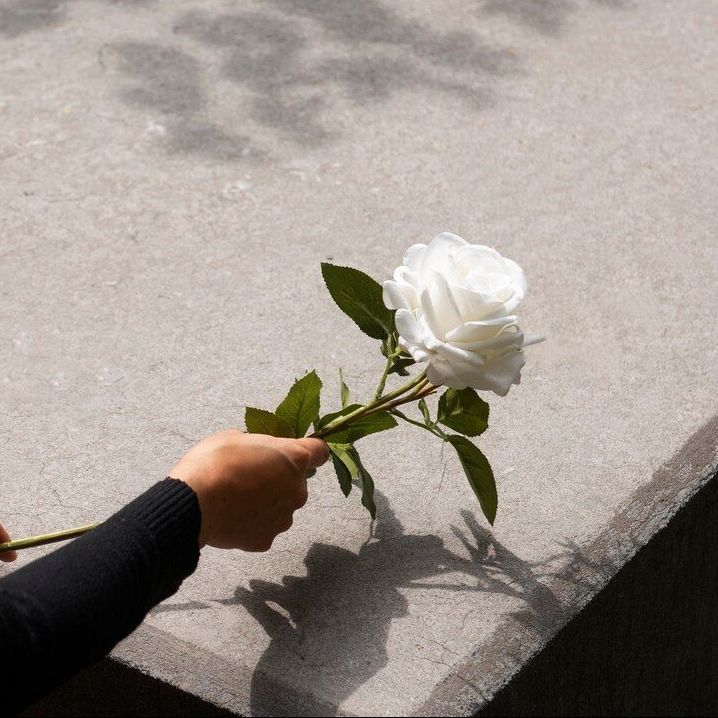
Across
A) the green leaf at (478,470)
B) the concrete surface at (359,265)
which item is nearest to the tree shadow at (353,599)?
the concrete surface at (359,265)

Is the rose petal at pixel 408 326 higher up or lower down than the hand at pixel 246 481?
higher up

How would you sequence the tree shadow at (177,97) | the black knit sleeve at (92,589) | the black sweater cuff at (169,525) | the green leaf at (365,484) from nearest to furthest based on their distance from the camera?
1. the black knit sleeve at (92,589)
2. the black sweater cuff at (169,525)
3. the green leaf at (365,484)
4. the tree shadow at (177,97)

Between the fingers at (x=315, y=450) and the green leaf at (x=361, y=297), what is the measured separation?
144 millimetres

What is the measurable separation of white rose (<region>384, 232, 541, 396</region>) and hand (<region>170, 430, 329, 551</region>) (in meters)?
0.19

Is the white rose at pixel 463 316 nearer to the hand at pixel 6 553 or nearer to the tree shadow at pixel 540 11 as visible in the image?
the hand at pixel 6 553

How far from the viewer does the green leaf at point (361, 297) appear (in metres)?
1.31

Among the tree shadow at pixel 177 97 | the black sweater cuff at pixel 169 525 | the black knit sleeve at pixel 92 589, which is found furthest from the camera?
the tree shadow at pixel 177 97

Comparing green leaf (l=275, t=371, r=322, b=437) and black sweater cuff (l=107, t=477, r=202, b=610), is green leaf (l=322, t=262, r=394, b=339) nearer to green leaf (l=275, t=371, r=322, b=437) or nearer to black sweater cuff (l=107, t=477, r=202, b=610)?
green leaf (l=275, t=371, r=322, b=437)

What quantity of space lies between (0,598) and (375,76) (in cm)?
202

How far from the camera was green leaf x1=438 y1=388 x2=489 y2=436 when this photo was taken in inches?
51.6

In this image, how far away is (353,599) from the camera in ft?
4.47

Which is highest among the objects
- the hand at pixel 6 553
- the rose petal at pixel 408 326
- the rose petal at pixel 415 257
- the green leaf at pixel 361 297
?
the rose petal at pixel 415 257

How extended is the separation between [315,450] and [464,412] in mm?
183

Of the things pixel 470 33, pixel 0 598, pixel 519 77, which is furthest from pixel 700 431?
pixel 470 33
